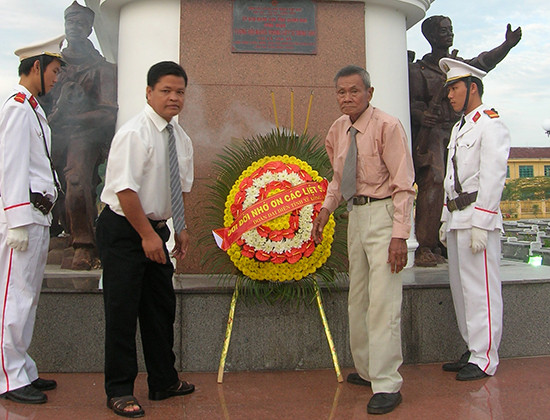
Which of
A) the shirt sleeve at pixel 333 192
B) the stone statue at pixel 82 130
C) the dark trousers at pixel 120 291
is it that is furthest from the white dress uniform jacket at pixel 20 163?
the stone statue at pixel 82 130

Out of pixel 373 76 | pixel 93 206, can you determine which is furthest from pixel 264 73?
pixel 93 206

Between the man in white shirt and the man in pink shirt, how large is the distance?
1.04 meters

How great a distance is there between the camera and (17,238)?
11.1ft

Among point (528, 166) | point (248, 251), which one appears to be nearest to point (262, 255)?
point (248, 251)

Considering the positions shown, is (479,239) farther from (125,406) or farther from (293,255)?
(125,406)

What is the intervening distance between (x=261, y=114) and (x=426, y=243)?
2404 mm

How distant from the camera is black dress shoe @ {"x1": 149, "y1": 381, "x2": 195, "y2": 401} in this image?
11.5 ft

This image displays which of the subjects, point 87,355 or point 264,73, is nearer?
point 87,355

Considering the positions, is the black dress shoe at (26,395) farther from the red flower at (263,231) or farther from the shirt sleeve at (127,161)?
the red flower at (263,231)

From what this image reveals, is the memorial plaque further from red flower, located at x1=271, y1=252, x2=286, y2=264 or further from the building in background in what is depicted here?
the building in background

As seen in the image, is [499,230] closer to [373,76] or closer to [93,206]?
[373,76]

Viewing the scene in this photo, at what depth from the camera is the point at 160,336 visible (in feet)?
11.5

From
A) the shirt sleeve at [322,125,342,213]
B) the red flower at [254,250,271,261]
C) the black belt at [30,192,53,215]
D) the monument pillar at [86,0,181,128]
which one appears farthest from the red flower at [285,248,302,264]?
the monument pillar at [86,0,181,128]

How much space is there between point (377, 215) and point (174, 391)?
1656mm
